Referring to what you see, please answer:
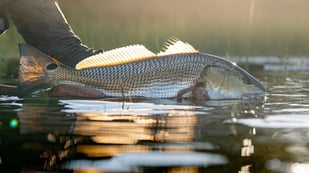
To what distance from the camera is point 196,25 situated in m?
18.4

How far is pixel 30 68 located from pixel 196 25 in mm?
12061

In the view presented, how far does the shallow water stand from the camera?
3557mm

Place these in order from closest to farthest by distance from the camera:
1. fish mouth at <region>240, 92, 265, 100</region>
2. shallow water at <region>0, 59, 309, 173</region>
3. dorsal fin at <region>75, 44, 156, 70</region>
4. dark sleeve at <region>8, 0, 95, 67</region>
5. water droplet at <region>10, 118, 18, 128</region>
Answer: shallow water at <region>0, 59, 309, 173</region>
water droplet at <region>10, 118, 18, 128</region>
dorsal fin at <region>75, 44, 156, 70</region>
fish mouth at <region>240, 92, 265, 100</region>
dark sleeve at <region>8, 0, 95, 67</region>

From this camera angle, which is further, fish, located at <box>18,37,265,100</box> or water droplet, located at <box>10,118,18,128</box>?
fish, located at <box>18,37,265,100</box>

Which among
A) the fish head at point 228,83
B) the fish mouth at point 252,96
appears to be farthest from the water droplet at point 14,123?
the fish mouth at point 252,96

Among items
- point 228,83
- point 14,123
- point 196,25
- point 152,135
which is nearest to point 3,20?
point 228,83

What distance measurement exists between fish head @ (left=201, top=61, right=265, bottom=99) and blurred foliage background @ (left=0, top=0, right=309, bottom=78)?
592cm

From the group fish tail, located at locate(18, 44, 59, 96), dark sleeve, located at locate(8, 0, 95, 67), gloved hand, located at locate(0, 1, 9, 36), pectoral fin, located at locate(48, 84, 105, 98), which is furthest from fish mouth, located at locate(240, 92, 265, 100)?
gloved hand, located at locate(0, 1, 9, 36)

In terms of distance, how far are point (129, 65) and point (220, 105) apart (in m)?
1.15

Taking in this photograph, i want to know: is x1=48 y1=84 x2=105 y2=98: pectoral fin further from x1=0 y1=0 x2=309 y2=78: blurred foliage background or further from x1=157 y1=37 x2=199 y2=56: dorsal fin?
x1=0 y1=0 x2=309 y2=78: blurred foliage background

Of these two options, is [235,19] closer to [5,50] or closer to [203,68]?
[5,50]

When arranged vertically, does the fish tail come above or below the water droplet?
above

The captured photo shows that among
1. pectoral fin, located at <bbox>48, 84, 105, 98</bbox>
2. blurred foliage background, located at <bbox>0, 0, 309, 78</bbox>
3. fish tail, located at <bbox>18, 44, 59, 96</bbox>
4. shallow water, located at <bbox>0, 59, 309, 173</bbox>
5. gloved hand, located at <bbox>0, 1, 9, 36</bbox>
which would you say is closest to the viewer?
shallow water, located at <bbox>0, 59, 309, 173</bbox>

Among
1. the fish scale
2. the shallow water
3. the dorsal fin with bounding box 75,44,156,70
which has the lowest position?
the shallow water
